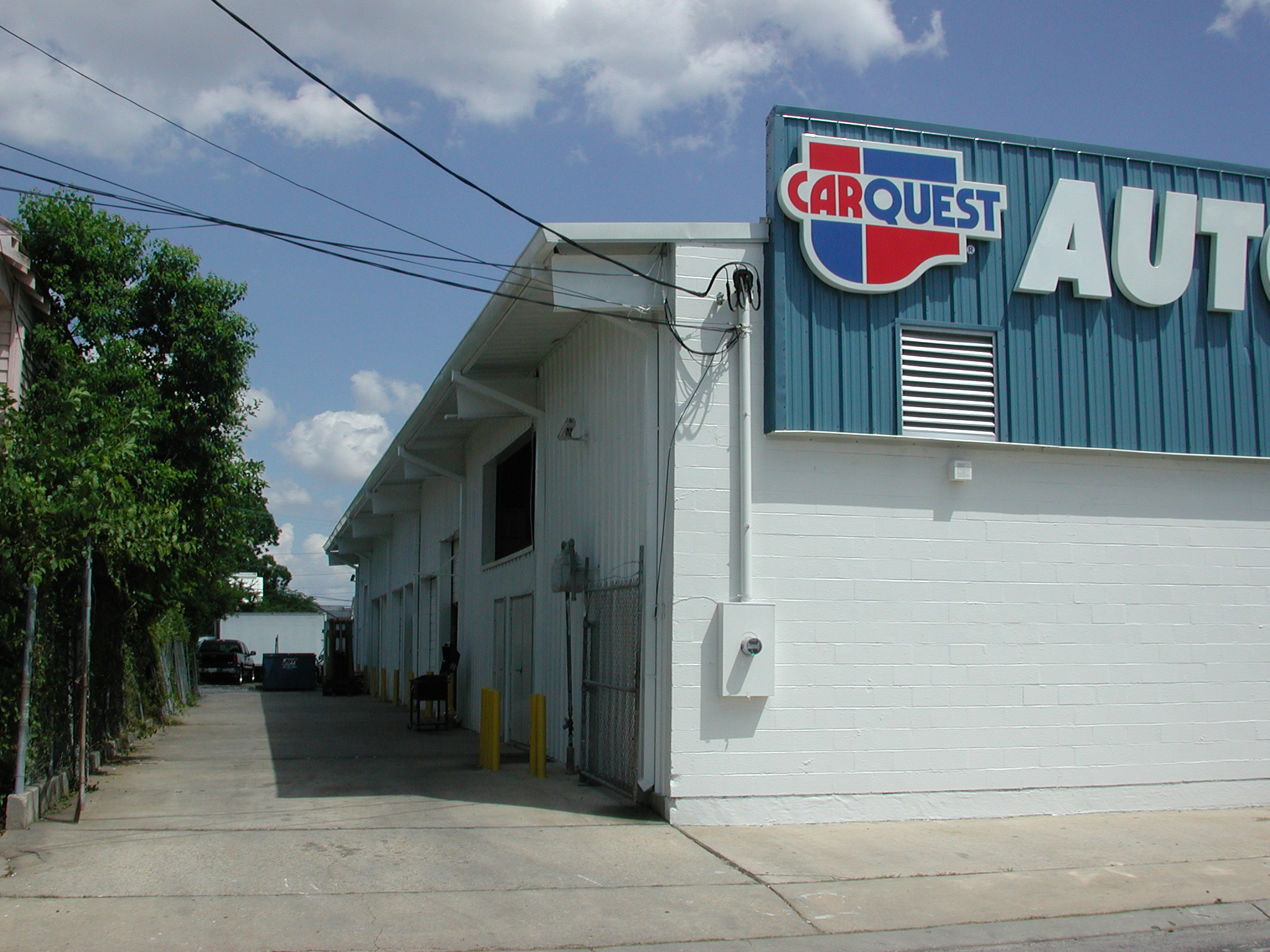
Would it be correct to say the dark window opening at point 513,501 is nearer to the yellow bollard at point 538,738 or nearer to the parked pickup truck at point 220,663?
the yellow bollard at point 538,738

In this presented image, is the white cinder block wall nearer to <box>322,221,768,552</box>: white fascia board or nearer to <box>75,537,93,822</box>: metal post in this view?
<box>322,221,768,552</box>: white fascia board

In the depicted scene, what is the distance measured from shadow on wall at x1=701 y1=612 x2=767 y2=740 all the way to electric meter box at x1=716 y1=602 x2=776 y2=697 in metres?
0.07

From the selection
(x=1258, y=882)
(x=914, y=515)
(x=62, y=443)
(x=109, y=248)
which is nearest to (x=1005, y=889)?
(x=1258, y=882)

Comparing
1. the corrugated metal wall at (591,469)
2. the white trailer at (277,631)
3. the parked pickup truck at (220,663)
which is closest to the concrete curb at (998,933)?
the corrugated metal wall at (591,469)

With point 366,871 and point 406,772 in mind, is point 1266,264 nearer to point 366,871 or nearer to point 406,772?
point 366,871

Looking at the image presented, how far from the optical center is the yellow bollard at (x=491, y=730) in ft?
41.3

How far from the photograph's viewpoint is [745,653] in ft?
29.8

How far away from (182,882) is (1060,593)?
7.46m

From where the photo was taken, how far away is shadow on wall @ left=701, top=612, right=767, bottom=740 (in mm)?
9094

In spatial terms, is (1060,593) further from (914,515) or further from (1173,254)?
(1173,254)

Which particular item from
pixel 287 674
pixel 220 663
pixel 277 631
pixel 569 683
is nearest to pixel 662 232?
pixel 569 683

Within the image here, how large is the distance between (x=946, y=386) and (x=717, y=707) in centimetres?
351

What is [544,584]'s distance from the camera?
45.2 feet

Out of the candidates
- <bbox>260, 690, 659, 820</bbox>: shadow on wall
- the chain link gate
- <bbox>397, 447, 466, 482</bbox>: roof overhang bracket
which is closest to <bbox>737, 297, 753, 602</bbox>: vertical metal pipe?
the chain link gate
